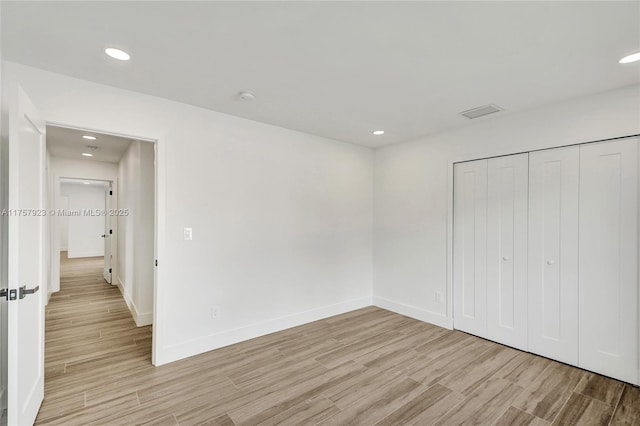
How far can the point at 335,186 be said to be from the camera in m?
4.43

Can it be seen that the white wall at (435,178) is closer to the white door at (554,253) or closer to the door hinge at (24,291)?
the white door at (554,253)

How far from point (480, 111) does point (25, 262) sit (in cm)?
410

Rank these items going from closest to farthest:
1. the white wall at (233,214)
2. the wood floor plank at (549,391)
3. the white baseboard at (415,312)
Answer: the wood floor plank at (549,391), the white wall at (233,214), the white baseboard at (415,312)

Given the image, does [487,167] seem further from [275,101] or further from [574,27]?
[275,101]

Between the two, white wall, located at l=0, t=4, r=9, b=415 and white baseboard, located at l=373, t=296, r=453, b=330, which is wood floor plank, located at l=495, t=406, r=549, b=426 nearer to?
white baseboard, located at l=373, t=296, r=453, b=330

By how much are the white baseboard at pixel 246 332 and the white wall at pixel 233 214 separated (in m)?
0.01

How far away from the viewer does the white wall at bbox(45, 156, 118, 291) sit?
5.51 meters

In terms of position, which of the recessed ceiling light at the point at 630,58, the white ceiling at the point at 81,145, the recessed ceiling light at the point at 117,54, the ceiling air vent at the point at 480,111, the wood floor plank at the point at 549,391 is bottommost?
the wood floor plank at the point at 549,391

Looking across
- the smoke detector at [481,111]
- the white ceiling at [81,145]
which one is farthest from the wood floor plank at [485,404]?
the white ceiling at [81,145]

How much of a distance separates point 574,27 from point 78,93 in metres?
3.64

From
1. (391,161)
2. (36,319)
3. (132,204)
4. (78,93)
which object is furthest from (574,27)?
(132,204)

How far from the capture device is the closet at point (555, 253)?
261 cm

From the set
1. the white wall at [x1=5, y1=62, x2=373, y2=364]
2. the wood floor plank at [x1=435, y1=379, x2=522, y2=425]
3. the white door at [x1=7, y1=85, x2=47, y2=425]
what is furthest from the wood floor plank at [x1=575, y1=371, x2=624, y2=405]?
the white door at [x1=7, y1=85, x2=47, y2=425]

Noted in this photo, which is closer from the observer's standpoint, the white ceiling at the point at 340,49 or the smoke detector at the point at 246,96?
the white ceiling at the point at 340,49
